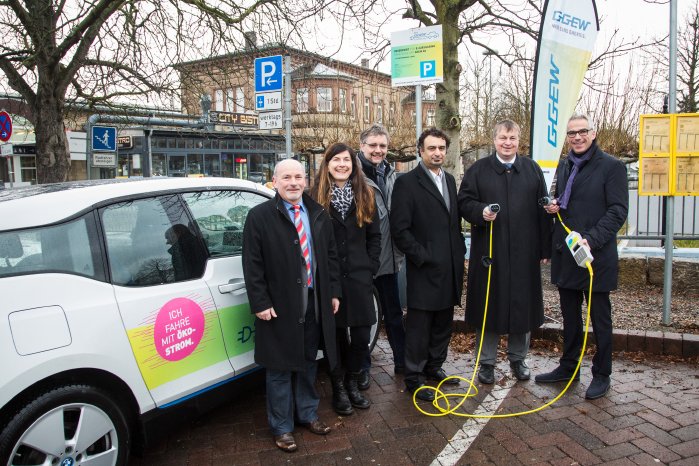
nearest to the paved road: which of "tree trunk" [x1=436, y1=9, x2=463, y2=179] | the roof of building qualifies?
"tree trunk" [x1=436, y1=9, x2=463, y2=179]

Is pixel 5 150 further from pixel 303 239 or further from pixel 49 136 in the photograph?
pixel 303 239

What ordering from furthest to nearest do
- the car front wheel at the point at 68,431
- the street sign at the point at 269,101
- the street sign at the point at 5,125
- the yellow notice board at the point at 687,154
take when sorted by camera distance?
the street sign at the point at 5,125 < the street sign at the point at 269,101 < the yellow notice board at the point at 687,154 < the car front wheel at the point at 68,431

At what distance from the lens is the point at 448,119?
7.48 metres

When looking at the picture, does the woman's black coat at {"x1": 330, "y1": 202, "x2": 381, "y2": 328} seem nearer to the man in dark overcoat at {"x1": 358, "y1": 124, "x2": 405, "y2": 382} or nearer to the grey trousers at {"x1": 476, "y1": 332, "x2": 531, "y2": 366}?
the man in dark overcoat at {"x1": 358, "y1": 124, "x2": 405, "y2": 382}

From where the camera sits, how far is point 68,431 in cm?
254

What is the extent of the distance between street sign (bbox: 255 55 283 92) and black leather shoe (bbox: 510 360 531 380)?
227 inches

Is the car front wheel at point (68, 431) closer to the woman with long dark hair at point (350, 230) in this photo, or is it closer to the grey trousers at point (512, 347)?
the woman with long dark hair at point (350, 230)

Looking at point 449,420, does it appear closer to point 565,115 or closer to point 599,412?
point 599,412

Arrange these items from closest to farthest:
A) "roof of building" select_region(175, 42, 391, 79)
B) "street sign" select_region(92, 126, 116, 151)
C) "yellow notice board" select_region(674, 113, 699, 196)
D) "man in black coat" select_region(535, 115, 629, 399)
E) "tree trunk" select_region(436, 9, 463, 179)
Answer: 1. "man in black coat" select_region(535, 115, 629, 399)
2. "yellow notice board" select_region(674, 113, 699, 196)
3. "tree trunk" select_region(436, 9, 463, 179)
4. "roof of building" select_region(175, 42, 391, 79)
5. "street sign" select_region(92, 126, 116, 151)

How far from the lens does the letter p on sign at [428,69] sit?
5.75 metres

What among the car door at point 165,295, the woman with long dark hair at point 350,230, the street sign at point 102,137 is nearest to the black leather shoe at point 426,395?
the woman with long dark hair at point 350,230

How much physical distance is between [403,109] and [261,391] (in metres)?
15.3

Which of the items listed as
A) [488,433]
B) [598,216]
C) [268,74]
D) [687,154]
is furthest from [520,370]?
[268,74]

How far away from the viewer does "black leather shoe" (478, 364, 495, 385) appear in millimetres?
4266
